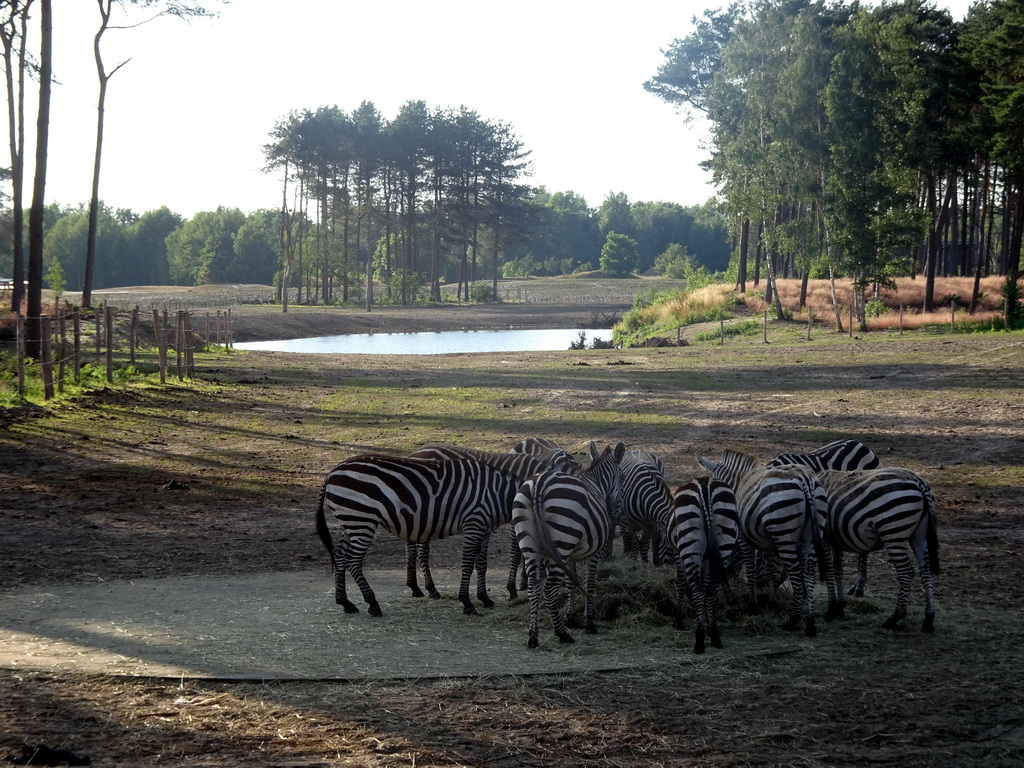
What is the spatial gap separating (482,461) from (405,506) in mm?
1116

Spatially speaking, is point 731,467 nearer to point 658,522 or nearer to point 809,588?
point 658,522

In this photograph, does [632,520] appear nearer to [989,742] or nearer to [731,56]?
[989,742]

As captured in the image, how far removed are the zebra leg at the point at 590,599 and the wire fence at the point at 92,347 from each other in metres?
18.0

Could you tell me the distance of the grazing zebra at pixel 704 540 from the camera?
8.65 meters

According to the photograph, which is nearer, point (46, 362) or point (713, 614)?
point (713, 614)

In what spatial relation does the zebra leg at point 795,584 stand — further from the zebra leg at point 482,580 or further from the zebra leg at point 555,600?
the zebra leg at point 482,580

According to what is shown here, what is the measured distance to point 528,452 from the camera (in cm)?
1205

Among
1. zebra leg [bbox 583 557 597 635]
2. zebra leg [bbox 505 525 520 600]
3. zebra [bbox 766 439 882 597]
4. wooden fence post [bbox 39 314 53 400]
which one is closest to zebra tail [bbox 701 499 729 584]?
zebra leg [bbox 583 557 597 635]

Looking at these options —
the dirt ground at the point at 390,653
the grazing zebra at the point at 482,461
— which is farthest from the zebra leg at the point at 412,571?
the dirt ground at the point at 390,653

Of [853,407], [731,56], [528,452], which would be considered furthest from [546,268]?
[528,452]

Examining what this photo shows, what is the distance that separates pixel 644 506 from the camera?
36.0ft

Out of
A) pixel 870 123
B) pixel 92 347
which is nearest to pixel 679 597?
pixel 92 347

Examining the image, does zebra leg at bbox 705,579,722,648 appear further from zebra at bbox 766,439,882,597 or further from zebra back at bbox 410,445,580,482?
zebra at bbox 766,439,882,597

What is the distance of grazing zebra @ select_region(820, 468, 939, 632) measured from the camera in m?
9.19
